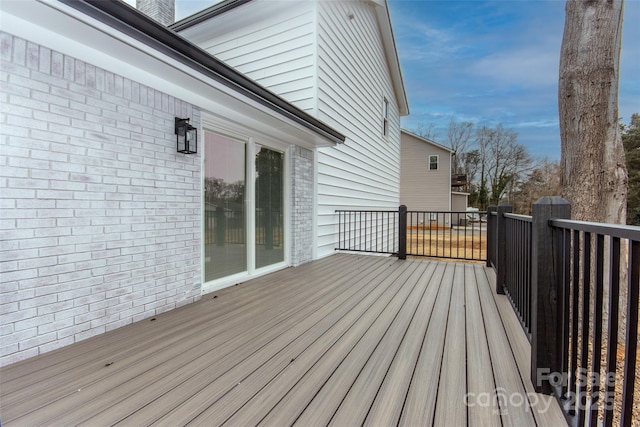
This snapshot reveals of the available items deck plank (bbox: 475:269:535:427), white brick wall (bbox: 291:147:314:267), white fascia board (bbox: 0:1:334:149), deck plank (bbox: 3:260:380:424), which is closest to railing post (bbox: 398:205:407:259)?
white brick wall (bbox: 291:147:314:267)

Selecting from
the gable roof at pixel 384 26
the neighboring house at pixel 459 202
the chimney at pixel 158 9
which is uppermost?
the gable roof at pixel 384 26

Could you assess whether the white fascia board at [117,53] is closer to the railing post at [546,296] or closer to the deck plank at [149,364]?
the deck plank at [149,364]

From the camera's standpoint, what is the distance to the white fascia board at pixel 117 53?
1.55m

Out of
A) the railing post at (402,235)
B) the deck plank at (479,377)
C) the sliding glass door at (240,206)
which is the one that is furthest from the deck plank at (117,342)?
the railing post at (402,235)

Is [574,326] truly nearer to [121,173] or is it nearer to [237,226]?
[121,173]

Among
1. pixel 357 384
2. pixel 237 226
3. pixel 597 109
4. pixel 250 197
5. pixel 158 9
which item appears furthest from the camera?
pixel 158 9

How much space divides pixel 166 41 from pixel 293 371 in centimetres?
223

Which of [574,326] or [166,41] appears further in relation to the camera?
[166,41]

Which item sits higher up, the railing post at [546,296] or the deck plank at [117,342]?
the railing post at [546,296]

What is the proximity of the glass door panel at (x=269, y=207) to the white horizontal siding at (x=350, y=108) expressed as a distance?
38.4 inches

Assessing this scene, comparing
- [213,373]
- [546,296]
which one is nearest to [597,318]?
[546,296]

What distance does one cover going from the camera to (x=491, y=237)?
4414 mm

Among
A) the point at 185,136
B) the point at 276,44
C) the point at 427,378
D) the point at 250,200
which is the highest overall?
the point at 276,44

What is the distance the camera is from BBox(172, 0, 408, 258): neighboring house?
4.90 metres
